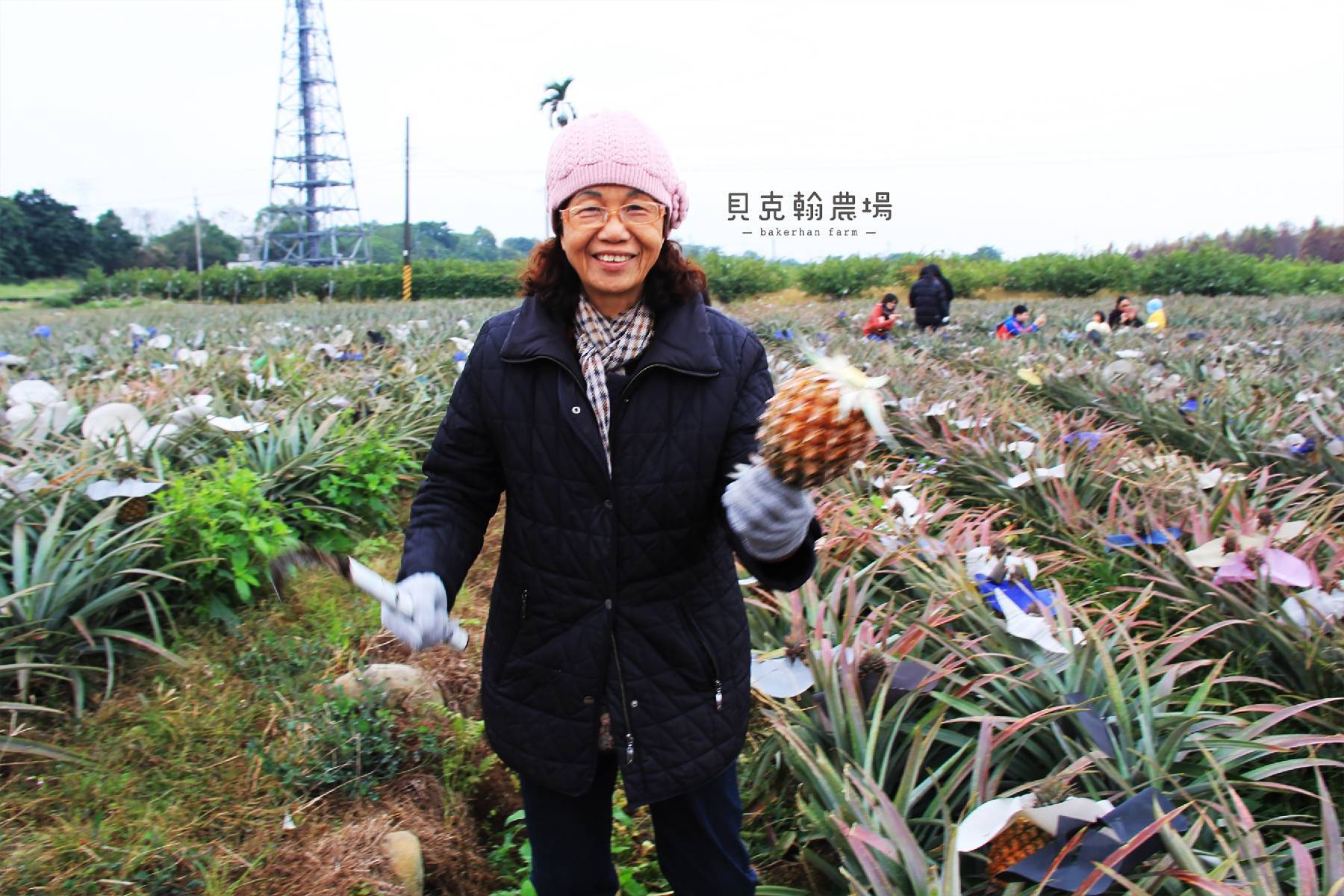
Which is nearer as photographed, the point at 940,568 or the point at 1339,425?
the point at 940,568

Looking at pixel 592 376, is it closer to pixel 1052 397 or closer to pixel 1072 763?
pixel 1072 763

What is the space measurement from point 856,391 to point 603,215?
590 millimetres

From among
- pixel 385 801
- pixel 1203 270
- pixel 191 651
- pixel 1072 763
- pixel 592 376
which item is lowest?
pixel 385 801

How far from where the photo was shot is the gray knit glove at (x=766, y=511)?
121 cm

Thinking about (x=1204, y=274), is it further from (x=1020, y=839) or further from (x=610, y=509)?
(x=610, y=509)

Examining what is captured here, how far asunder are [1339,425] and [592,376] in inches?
156

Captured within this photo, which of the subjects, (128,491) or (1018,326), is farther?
(1018,326)

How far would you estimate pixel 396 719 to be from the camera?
→ 2.53 meters

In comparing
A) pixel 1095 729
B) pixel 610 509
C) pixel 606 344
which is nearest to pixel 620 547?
pixel 610 509

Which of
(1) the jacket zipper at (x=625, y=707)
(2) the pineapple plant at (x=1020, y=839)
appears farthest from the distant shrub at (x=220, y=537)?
(2) the pineapple plant at (x=1020, y=839)

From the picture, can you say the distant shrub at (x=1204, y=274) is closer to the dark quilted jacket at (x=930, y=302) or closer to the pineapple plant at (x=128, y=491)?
the dark quilted jacket at (x=930, y=302)

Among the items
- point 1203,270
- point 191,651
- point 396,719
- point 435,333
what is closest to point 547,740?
point 396,719

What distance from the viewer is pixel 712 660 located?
1512 mm

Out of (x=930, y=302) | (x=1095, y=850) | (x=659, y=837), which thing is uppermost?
(x=930, y=302)
